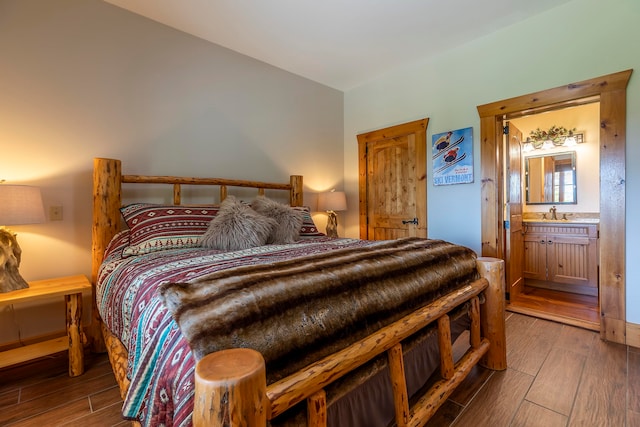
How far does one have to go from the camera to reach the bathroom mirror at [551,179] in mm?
3775

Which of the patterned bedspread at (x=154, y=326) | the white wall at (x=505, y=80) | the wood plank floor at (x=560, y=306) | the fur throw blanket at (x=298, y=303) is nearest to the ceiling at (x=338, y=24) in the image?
the white wall at (x=505, y=80)

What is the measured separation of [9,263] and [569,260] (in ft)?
16.7

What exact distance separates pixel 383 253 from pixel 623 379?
A: 1.67 m

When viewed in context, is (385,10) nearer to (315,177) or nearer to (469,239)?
(315,177)

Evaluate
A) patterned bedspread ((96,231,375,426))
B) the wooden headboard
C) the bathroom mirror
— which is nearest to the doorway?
the bathroom mirror

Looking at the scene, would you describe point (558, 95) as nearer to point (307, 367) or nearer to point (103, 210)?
point (307, 367)

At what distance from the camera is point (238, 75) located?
3035mm

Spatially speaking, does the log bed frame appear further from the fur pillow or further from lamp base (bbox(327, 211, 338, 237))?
lamp base (bbox(327, 211, 338, 237))

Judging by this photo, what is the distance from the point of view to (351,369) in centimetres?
92

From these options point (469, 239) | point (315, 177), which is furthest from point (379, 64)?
point (469, 239)

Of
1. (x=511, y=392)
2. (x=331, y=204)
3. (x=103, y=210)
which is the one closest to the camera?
(x=511, y=392)

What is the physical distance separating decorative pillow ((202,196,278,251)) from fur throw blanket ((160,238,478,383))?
0.87 m

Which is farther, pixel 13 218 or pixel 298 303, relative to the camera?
pixel 13 218

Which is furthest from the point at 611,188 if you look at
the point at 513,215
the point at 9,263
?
the point at 9,263
